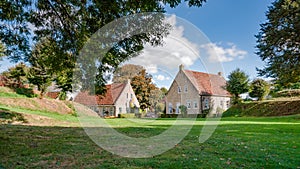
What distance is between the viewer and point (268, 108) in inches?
842

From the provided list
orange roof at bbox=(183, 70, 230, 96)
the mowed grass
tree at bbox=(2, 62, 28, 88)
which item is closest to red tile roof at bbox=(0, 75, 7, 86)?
tree at bbox=(2, 62, 28, 88)

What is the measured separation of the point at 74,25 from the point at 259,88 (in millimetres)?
23499

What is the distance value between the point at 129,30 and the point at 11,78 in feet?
53.7

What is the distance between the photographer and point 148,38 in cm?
579

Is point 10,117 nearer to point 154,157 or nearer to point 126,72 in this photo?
point 126,72

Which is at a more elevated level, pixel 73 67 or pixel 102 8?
pixel 102 8

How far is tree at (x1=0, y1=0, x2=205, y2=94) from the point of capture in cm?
532

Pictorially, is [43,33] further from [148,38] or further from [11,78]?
[11,78]

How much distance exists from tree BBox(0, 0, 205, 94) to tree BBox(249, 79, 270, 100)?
2201cm

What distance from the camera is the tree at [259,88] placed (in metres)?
24.4

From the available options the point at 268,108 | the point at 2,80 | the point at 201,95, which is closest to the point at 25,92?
the point at 2,80

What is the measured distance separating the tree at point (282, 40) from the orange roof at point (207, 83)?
11.9m

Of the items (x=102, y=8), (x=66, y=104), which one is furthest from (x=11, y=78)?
(x=102, y=8)

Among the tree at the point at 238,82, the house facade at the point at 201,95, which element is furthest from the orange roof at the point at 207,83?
the tree at the point at 238,82
